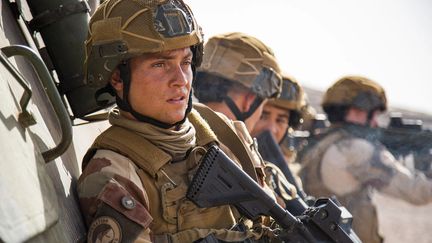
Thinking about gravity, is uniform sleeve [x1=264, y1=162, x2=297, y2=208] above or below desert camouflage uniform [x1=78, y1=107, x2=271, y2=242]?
below

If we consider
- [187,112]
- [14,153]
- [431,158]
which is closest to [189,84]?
[187,112]

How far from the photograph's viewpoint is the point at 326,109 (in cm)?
848

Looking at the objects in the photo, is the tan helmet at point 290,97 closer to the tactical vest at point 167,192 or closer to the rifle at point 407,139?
the rifle at point 407,139

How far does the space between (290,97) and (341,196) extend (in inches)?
67.4

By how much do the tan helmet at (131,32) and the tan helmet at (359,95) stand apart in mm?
5377

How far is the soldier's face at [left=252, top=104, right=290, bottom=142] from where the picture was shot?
236 inches

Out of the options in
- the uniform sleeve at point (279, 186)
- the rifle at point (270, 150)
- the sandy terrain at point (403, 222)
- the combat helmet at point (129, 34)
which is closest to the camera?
the combat helmet at point (129, 34)

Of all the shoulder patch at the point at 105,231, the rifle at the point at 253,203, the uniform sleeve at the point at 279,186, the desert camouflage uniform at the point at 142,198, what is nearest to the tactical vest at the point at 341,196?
the uniform sleeve at the point at 279,186

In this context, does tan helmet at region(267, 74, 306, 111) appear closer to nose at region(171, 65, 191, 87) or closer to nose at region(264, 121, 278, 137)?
nose at region(264, 121, 278, 137)

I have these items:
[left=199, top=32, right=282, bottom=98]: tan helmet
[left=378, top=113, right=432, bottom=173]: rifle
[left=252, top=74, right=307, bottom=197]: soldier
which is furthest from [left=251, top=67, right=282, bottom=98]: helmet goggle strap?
[left=378, top=113, right=432, bottom=173]: rifle

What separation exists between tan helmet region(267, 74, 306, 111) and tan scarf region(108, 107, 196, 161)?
10.7ft

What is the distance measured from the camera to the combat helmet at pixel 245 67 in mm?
5020

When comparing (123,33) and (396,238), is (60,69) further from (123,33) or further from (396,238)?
(396,238)

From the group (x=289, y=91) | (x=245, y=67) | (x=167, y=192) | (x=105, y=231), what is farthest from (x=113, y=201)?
(x=289, y=91)
